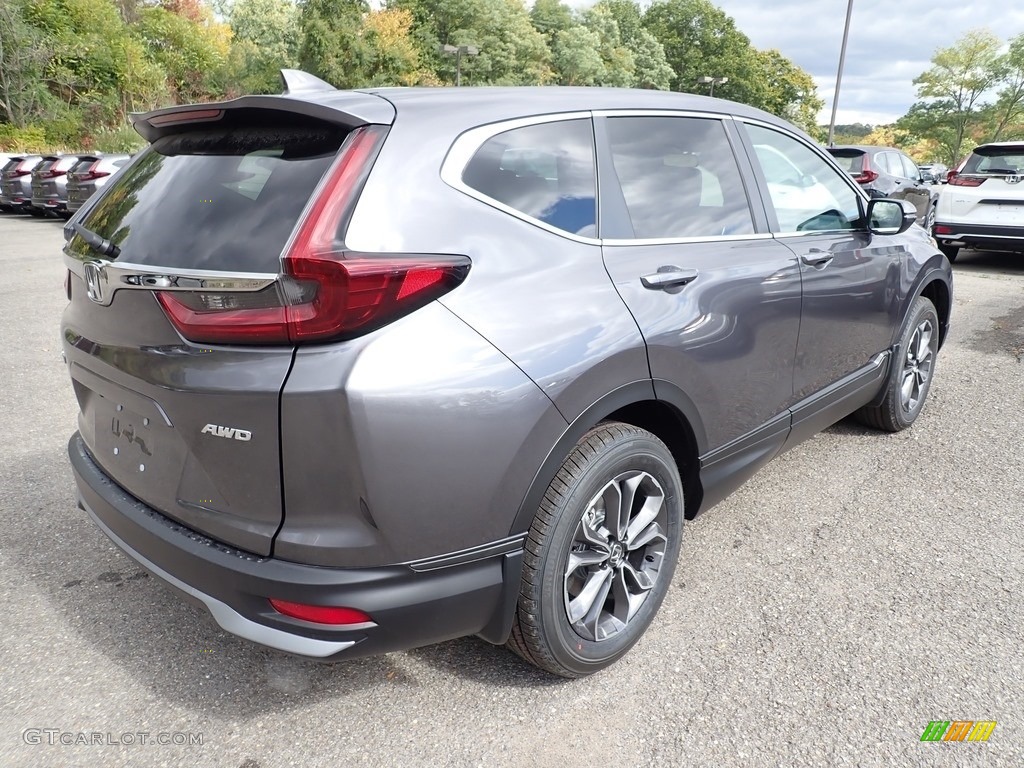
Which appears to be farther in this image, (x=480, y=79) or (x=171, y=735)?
(x=480, y=79)

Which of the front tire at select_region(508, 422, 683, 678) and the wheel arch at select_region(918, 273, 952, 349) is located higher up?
the wheel arch at select_region(918, 273, 952, 349)

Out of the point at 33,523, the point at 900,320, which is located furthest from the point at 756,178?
the point at 33,523

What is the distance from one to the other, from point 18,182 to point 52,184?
101 inches

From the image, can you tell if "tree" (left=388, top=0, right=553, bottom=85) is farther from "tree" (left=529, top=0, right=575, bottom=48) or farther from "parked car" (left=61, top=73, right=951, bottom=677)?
"parked car" (left=61, top=73, right=951, bottom=677)

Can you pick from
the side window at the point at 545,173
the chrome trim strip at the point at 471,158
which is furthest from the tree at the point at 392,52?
the chrome trim strip at the point at 471,158

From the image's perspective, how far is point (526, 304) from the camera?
1.92 m

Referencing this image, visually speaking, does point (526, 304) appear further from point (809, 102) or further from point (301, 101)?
point (809, 102)

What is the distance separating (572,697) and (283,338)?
1.39 m

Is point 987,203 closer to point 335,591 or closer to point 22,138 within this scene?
point 335,591

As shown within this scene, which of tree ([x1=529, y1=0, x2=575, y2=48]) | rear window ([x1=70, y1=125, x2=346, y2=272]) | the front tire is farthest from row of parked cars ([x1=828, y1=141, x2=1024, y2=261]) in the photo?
tree ([x1=529, y1=0, x2=575, y2=48])

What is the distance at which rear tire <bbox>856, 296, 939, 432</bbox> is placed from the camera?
13.3 ft

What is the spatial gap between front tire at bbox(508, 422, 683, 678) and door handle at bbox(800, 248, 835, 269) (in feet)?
3.98

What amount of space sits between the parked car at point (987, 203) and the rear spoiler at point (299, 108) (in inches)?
419

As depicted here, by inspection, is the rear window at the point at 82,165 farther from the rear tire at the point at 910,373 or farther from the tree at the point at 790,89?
the tree at the point at 790,89
